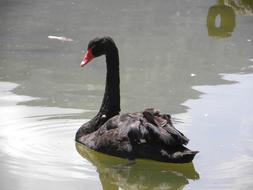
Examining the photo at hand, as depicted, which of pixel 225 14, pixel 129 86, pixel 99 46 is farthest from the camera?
pixel 225 14

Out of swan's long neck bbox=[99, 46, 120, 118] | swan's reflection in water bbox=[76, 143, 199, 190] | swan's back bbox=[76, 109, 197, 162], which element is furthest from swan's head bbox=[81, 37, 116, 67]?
swan's reflection in water bbox=[76, 143, 199, 190]

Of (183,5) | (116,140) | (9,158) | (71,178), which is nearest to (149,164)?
(116,140)

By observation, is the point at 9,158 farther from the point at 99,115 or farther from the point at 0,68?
the point at 0,68

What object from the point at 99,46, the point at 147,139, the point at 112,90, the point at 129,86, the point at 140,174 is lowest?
the point at 140,174

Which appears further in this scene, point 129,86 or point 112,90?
point 129,86

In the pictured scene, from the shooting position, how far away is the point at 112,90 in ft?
16.8

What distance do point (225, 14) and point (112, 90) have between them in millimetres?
4872

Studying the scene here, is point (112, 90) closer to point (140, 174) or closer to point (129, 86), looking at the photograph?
point (140, 174)

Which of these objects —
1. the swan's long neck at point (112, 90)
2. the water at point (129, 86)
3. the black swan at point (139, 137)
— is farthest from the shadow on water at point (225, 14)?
the black swan at point (139, 137)

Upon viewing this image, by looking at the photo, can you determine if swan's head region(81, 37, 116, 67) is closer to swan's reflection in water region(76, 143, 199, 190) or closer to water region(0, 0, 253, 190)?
water region(0, 0, 253, 190)

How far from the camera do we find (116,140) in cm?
464

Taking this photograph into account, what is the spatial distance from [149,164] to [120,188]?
0.40 metres

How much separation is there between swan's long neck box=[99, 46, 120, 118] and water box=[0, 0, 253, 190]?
0.30 m

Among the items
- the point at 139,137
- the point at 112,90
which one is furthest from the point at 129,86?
the point at 139,137
